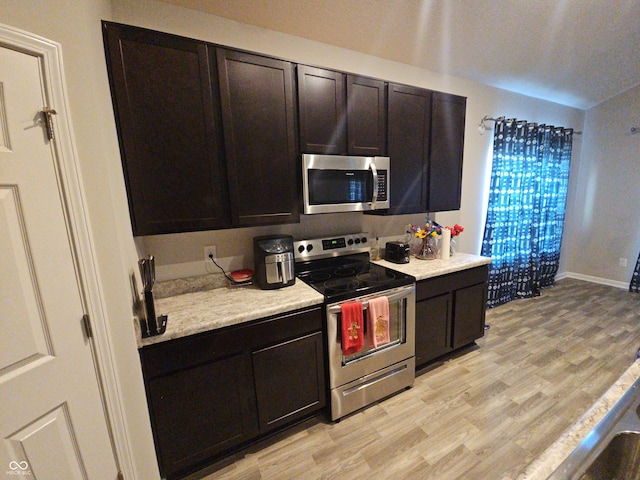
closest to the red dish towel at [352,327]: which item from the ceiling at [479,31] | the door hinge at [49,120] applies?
the door hinge at [49,120]

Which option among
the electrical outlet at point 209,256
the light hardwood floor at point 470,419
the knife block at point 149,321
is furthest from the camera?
the electrical outlet at point 209,256

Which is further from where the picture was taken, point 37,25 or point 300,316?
point 300,316

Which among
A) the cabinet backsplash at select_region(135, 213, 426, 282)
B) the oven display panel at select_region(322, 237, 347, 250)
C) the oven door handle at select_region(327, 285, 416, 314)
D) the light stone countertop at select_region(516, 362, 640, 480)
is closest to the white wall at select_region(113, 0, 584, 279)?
the cabinet backsplash at select_region(135, 213, 426, 282)

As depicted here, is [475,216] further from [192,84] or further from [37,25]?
[37,25]

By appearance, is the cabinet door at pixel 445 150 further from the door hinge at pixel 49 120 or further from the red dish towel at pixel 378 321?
the door hinge at pixel 49 120

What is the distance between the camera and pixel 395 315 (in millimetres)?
1922

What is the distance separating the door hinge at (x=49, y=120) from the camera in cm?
90

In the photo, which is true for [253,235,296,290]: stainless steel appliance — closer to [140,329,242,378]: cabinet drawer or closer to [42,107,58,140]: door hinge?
[140,329,242,378]: cabinet drawer

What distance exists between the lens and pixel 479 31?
7.09ft

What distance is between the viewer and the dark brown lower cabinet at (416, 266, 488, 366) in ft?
6.83

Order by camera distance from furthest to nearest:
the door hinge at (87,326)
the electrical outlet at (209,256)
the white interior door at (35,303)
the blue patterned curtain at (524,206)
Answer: the blue patterned curtain at (524,206), the electrical outlet at (209,256), the door hinge at (87,326), the white interior door at (35,303)

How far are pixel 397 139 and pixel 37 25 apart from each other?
2.04 m

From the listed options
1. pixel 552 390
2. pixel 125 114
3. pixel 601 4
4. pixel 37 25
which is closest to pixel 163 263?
pixel 125 114

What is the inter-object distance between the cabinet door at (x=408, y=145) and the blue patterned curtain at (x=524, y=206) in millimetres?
1488
